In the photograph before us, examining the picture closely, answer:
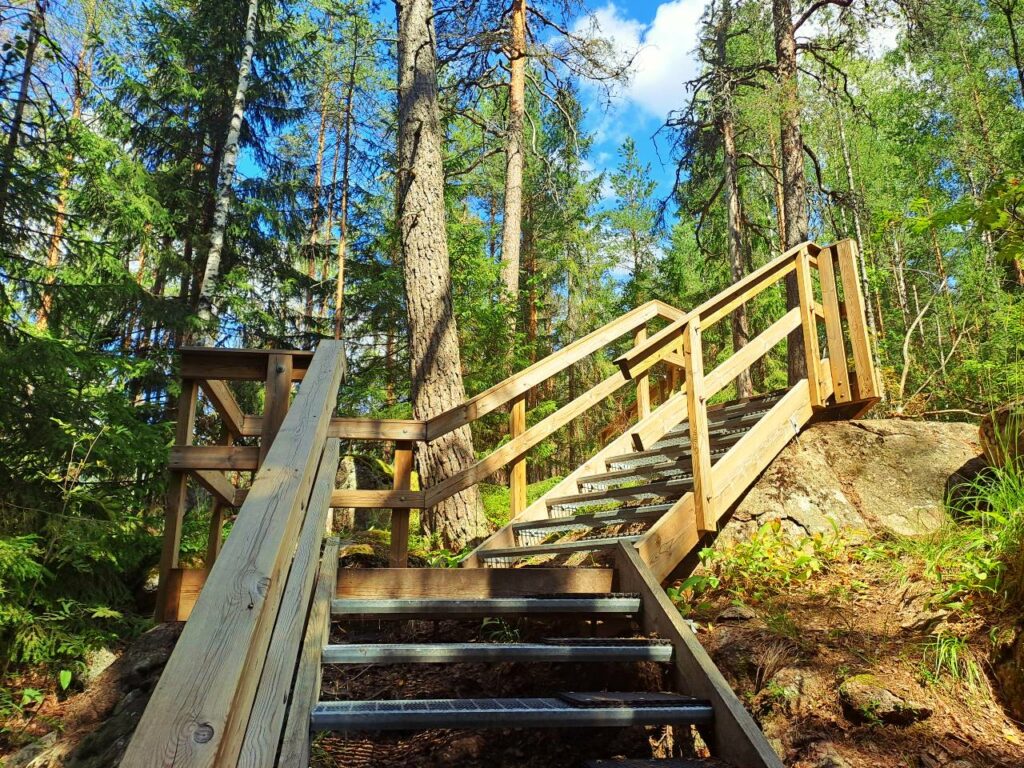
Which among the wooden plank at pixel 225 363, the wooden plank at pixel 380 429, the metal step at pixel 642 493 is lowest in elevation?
the metal step at pixel 642 493

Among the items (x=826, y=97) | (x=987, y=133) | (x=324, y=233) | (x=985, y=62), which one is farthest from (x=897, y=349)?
(x=324, y=233)

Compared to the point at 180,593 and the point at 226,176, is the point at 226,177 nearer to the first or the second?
the point at 226,176

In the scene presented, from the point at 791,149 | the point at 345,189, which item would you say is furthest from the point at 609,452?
the point at 345,189

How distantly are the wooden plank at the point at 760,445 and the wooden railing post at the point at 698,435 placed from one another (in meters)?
0.21

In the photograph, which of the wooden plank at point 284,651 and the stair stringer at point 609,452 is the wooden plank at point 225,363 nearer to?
the wooden plank at point 284,651

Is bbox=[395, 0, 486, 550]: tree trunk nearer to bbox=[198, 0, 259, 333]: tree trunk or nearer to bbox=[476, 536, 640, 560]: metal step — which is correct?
bbox=[476, 536, 640, 560]: metal step

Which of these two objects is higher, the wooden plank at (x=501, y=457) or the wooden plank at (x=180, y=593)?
the wooden plank at (x=501, y=457)

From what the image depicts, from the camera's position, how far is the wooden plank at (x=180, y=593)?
3.59 m

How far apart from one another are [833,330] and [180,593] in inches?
199

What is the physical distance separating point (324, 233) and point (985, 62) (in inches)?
752

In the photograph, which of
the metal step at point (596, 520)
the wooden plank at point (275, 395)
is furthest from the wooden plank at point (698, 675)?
the wooden plank at point (275, 395)

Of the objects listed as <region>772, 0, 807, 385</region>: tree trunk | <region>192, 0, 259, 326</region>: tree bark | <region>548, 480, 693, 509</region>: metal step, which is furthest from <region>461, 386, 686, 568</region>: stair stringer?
<region>192, 0, 259, 326</region>: tree bark

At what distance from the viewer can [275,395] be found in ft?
11.0

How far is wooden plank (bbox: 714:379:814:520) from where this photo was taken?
4434mm
